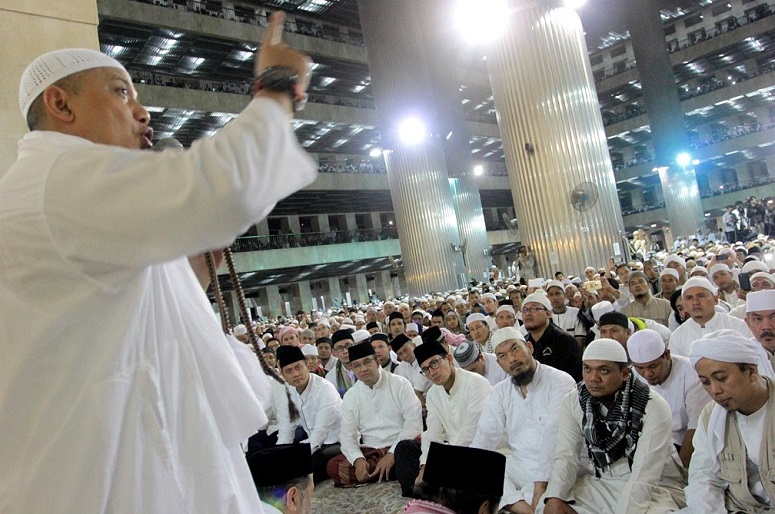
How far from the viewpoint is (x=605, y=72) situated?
2858 cm

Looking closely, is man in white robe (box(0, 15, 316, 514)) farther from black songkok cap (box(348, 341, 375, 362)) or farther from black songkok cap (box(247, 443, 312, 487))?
black songkok cap (box(348, 341, 375, 362))

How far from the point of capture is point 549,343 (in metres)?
4.41

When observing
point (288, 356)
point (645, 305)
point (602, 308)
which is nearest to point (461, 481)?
point (288, 356)

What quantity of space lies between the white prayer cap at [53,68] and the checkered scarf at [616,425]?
2.62m

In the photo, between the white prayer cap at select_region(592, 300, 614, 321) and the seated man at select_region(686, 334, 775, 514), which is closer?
the seated man at select_region(686, 334, 775, 514)

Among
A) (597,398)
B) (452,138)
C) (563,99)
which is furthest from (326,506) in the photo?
(452,138)

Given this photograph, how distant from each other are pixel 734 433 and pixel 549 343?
2122 millimetres

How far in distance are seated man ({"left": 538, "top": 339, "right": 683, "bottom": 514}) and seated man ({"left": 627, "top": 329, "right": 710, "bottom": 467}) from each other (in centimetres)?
42

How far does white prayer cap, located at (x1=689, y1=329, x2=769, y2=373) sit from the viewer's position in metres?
2.28

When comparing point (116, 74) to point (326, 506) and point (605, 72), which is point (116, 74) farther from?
point (605, 72)

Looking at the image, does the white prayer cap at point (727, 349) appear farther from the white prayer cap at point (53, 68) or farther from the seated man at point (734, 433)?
the white prayer cap at point (53, 68)

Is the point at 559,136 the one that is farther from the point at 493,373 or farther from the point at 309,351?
the point at 493,373

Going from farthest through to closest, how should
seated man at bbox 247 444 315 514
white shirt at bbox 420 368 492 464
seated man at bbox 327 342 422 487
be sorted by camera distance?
seated man at bbox 327 342 422 487 < white shirt at bbox 420 368 492 464 < seated man at bbox 247 444 315 514

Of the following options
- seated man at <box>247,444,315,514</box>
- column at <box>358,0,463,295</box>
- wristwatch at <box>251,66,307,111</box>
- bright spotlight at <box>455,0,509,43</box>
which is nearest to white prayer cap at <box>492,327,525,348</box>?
seated man at <box>247,444,315,514</box>
